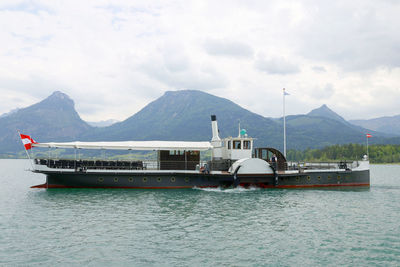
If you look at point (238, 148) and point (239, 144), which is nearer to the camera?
point (238, 148)

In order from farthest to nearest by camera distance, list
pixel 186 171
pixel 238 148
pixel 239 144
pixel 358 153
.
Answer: pixel 358 153, pixel 239 144, pixel 238 148, pixel 186 171

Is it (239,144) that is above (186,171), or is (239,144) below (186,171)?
above

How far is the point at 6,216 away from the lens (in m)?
23.3

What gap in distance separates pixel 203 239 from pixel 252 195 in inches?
624

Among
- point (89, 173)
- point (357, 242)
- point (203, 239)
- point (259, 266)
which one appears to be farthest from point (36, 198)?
point (357, 242)

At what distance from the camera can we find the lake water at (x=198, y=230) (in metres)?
14.8

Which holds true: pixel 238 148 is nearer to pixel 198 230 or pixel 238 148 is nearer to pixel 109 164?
pixel 109 164

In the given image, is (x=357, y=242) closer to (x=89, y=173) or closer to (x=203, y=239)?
(x=203, y=239)

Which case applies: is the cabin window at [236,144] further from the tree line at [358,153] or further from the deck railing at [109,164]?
the tree line at [358,153]

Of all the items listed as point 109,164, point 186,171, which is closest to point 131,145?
point 109,164

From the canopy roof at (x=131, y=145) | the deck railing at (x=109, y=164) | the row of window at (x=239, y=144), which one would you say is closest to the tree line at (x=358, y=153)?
the row of window at (x=239, y=144)

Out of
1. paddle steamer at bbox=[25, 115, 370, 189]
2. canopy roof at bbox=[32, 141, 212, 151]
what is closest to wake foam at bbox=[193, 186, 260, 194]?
paddle steamer at bbox=[25, 115, 370, 189]

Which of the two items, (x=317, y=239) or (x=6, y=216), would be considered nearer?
(x=317, y=239)

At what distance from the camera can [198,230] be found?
62.8 ft
